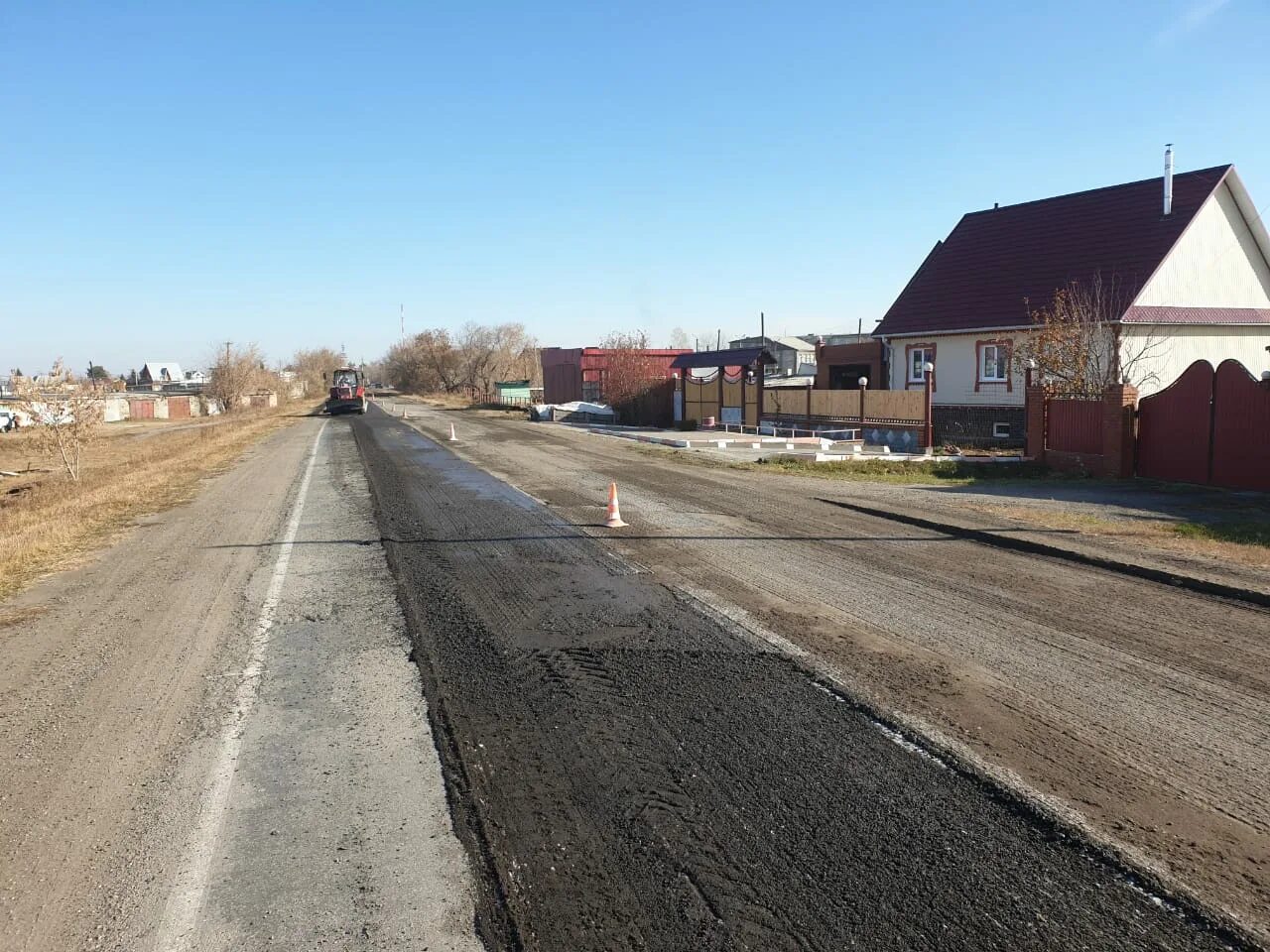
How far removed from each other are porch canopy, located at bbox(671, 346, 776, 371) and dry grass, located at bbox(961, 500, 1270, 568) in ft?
66.8

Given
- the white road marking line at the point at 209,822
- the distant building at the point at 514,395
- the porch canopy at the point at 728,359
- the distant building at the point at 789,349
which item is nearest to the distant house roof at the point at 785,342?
the distant building at the point at 789,349

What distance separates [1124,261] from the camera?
26.0 metres

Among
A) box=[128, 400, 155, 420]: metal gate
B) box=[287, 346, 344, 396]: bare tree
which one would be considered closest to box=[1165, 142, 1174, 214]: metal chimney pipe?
box=[128, 400, 155, 420]: metal gate

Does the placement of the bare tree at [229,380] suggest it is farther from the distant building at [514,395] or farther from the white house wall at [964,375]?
the white house wall at [964,375]

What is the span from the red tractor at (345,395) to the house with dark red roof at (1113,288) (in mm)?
40257

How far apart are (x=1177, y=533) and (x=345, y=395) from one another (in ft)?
183

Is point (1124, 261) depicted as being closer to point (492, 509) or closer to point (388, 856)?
point (492, 509)

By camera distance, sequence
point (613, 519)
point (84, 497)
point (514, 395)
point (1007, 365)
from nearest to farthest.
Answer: point (613, 519) < point (84, 497) < point (1007, 365) < point (514, 395)

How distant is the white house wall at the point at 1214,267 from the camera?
2547cm

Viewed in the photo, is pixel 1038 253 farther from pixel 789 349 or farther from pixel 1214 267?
pixel 789 349

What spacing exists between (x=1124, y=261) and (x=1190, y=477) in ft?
39.3

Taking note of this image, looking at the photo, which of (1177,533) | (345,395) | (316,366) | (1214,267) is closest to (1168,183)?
(1214,267)

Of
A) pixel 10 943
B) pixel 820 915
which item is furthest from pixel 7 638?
pixel 820 915

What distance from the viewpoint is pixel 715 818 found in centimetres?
418
